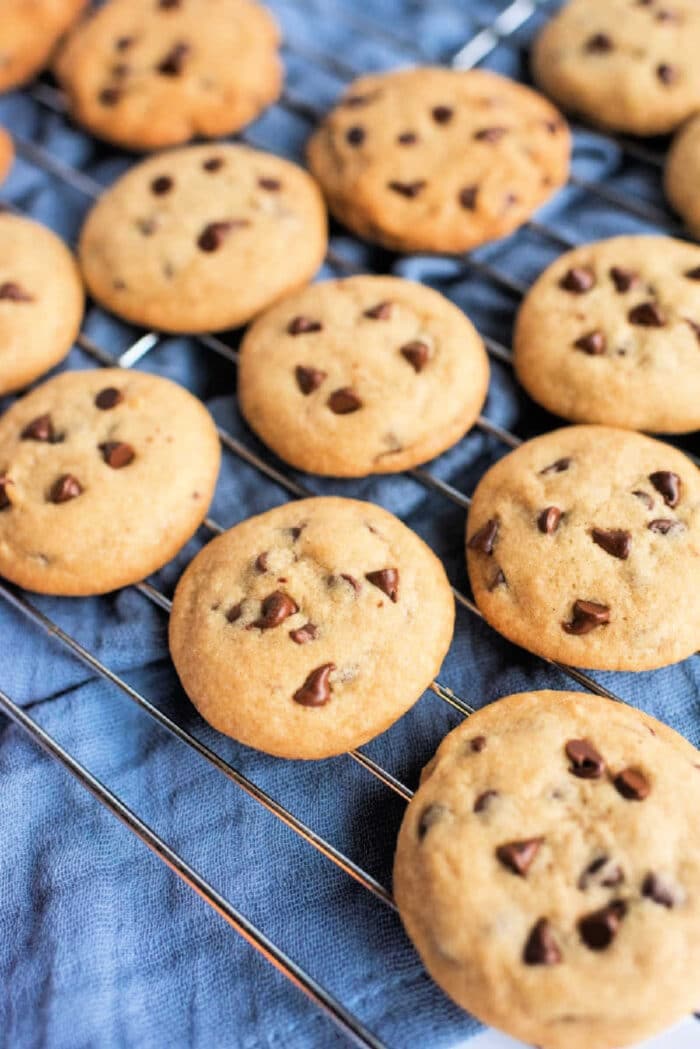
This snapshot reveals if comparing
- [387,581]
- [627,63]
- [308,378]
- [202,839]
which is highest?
[627,63]

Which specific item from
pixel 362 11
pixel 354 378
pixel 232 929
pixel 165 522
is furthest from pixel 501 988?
pixel 362 11

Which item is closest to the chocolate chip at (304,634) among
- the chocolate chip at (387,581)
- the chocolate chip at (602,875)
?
the chocolate chip at (387,581)

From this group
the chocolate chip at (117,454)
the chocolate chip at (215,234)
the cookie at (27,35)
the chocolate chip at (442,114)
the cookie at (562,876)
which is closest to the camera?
the cookie at (562,876)

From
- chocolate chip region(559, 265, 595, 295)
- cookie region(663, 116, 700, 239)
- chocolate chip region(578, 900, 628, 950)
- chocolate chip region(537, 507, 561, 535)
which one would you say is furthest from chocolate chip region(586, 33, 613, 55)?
chocolate chip region(578, 900, 628, 950)

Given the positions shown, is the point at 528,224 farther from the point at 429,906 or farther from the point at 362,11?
the point at 429,906

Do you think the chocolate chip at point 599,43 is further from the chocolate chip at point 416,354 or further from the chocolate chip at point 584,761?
the chocolate chip at point 584,761

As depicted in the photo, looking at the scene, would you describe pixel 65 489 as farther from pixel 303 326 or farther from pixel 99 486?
pixel 303 326

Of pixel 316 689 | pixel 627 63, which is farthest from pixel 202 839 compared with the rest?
pixel 627 63
